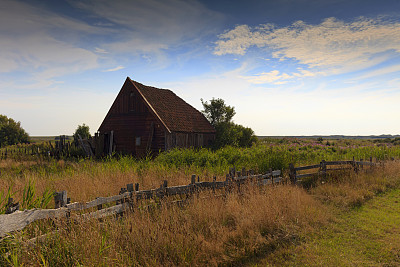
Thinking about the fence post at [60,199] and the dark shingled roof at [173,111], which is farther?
the dark shingled roof at [173,111]

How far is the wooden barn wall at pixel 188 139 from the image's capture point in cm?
A: 2066

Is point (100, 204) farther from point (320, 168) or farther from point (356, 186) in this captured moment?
point (320, 168)

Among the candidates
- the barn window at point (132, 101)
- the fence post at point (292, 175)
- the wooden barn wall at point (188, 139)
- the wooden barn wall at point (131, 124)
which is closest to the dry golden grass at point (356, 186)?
the fence post at point (292, 175)

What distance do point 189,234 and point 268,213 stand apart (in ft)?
8.27

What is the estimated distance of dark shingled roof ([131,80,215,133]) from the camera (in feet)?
70.8

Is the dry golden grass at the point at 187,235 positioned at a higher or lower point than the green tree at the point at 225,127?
lower

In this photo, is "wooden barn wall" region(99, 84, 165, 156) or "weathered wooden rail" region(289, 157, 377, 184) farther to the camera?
"wooden barn wall" region(99, 84, 165, 156)

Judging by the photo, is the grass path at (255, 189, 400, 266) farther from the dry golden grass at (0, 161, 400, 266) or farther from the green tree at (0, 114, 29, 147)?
the green tree at (0, 114, 29, 147)

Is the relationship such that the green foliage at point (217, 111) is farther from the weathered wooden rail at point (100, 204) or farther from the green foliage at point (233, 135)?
the weathered wooden rail at point (100, 204)

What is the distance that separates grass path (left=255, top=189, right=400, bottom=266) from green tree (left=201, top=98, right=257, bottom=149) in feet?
63.7

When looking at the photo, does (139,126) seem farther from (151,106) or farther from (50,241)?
(50,241)

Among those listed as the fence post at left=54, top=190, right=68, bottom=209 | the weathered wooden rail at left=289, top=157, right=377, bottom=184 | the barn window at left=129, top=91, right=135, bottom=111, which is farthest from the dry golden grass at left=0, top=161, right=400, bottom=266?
the barn window at left=129, top=91, right=135, bottom=111

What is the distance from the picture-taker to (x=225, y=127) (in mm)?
28781

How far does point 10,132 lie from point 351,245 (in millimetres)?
63685
